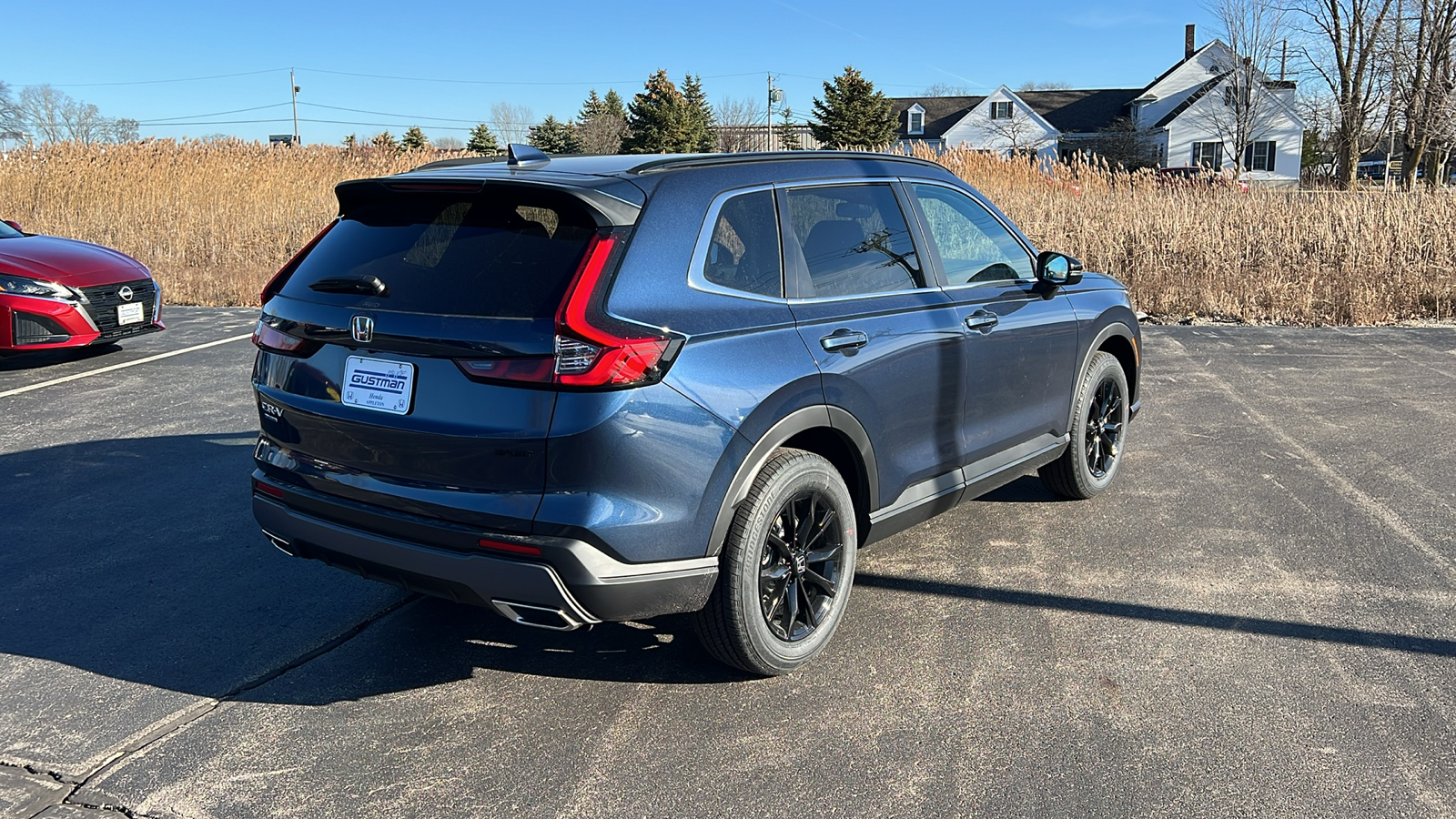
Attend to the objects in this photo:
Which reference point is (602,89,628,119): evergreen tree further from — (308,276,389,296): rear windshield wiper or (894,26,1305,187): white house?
(308,276,389,296): rear windshield wiper

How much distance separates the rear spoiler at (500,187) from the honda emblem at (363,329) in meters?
0.43

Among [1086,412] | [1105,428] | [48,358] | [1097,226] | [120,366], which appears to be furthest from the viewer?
[1097,226]

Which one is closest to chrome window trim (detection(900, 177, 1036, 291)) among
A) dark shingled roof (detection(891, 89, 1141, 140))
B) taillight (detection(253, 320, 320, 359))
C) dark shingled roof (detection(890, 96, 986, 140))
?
taillight (detection(253, 320, 320, 359))

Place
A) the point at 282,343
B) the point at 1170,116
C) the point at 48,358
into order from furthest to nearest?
1. the point at 1170,116
2. the point at 48,358
3. the point at 282,343

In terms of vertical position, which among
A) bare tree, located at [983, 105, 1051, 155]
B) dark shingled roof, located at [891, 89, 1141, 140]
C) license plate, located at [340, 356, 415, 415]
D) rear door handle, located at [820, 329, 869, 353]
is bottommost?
license plate, located at [340, 356, 415, 415]

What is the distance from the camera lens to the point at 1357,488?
19.1ft

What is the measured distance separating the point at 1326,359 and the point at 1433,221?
496cm

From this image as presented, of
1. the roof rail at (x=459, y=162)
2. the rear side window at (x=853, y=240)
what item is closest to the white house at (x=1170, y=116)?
the rear side window at (x=853, y=240)

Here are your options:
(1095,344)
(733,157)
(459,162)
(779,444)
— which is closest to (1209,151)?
(1095,344)

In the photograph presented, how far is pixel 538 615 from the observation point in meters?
3.10

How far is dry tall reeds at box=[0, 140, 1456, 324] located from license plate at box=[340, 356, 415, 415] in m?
11.7

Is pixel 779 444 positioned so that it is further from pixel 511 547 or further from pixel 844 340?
pixel 511 547

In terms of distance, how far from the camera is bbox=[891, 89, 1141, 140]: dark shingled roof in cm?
6612

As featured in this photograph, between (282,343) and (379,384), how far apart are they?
54 centimetres
